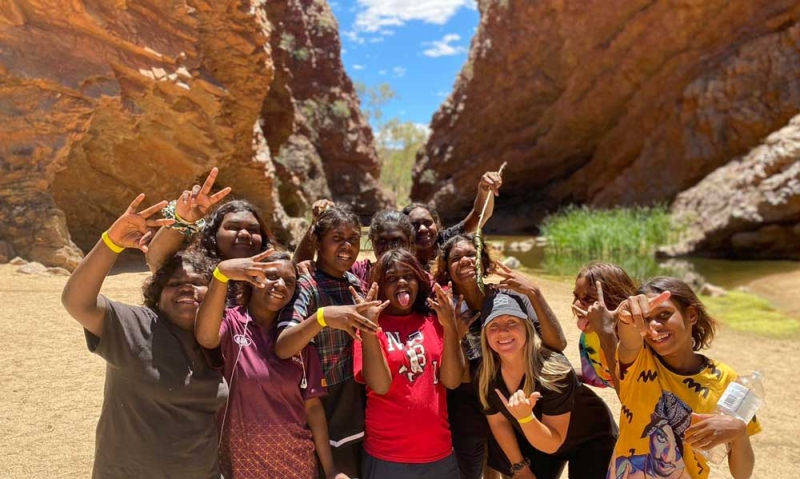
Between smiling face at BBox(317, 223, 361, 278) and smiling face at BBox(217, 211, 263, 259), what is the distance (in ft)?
1.19

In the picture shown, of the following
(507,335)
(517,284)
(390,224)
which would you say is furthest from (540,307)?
(390,224)

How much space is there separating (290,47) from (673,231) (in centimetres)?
1380

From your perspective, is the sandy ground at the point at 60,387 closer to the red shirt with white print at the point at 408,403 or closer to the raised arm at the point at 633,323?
the red shirt with white print at the point at 408,403

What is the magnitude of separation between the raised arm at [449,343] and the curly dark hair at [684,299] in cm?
82

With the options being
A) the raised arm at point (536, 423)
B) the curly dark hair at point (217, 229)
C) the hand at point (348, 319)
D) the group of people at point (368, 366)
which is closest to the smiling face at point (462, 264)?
the group of people at point (368, 366)

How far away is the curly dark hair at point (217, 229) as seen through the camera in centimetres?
288

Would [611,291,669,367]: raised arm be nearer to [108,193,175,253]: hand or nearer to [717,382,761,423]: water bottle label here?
[717,382,761,423]: water bottle label

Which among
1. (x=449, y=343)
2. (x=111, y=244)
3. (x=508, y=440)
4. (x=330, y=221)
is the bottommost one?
(x=508, y=440)

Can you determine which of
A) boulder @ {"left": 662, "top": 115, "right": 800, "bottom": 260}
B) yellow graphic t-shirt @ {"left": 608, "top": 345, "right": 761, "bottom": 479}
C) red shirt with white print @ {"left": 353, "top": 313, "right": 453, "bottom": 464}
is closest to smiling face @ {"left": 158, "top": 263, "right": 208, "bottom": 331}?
red shirt with white print @ {"left": 353, "top": 313, "right": 453, "bottom": 464}

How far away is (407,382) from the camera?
8.02ft

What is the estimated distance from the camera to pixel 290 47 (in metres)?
19.5

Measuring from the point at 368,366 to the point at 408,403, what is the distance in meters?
0.26

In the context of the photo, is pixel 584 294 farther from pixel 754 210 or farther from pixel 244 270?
pixel 754 210

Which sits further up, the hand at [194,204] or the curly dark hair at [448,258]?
the hand at [194,204]
